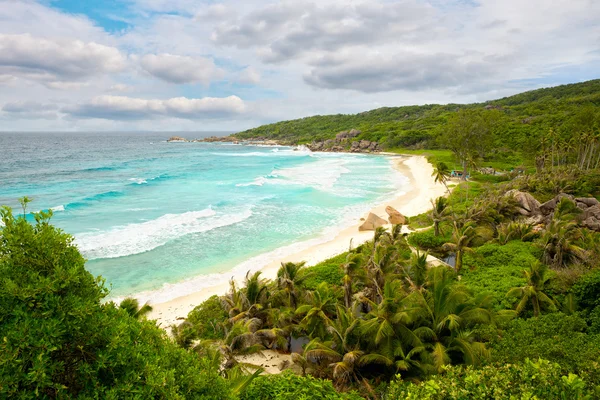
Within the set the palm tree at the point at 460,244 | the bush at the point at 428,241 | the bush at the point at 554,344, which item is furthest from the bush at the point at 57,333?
the bush at the point at 428,241

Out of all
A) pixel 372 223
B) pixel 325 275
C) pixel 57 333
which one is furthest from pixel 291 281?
pixel 372 223

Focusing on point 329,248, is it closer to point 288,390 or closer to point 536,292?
point 536,292

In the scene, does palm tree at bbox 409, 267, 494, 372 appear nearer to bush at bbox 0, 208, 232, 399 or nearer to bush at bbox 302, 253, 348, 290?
bush at bbox 302, 253, 348, 290

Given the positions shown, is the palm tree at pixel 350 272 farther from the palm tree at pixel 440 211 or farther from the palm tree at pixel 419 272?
the palm tree at pixel 440 211

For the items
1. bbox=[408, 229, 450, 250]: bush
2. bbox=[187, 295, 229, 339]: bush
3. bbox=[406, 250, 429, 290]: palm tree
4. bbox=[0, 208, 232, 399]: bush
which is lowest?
bbox=[187, 295, 229, 339]: bush

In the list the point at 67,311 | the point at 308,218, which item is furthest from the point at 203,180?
the point at 67,311

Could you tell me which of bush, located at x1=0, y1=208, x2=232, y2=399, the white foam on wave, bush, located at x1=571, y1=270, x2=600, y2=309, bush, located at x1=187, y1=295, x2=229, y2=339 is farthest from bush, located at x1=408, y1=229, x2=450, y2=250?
bush, located at x1=0, y1=208, x2=232, y2=399
